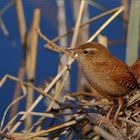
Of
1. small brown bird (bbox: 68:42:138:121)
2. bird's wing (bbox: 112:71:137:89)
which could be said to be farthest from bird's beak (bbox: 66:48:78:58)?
bird's wing (bbox: 112:71:137:89)

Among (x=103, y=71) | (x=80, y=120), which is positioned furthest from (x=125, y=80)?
(x=80, y=120)

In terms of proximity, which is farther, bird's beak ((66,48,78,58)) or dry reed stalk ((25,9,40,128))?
dry reed stalk ((25,9,40,128))

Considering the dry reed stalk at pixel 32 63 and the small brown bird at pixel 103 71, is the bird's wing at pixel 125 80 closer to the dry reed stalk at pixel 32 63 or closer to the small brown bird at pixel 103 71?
the small brown bird at pixel 103 71

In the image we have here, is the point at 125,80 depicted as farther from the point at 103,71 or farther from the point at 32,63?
the point at 32,63

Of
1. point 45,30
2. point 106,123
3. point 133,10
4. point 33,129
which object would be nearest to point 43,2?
point 45,30

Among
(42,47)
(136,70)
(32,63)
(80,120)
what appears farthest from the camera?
(42,47)

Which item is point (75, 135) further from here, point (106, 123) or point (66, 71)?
point (66, 71)

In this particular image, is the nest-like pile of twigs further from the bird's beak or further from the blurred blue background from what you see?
the blurred blue background

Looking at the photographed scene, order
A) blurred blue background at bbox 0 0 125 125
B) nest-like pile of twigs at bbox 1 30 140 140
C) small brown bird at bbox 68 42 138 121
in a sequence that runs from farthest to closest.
Answer: 1. blurred blue background at bbox 0 0 125 125
2. small brown bird at bbox 68 42 138 121
3. nest-like pile of twigs at bbox 1 30 140 140

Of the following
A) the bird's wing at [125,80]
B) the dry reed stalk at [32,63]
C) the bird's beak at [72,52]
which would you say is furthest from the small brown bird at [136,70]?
the dry reed stalk at [32,63]
